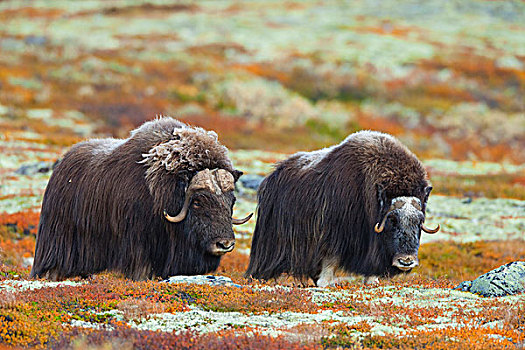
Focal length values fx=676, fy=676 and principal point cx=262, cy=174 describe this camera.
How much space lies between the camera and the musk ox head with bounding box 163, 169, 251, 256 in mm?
8211

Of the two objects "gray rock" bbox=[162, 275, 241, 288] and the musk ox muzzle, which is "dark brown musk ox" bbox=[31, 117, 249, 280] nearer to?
"gray rock" bbox=[162, 275, 241, 288]

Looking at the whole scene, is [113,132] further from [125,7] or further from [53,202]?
[125,7]

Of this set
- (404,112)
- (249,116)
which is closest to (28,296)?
(249,116)

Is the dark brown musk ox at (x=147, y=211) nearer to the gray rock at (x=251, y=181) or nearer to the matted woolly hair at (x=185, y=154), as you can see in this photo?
the matted woolly hair at (x=185, y=154)

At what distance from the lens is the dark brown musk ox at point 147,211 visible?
8320 mm

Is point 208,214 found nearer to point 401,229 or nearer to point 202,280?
point 202,280

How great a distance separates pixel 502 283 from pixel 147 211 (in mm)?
4289

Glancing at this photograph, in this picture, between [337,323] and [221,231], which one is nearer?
[337,323]

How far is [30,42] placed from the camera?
45.6 m

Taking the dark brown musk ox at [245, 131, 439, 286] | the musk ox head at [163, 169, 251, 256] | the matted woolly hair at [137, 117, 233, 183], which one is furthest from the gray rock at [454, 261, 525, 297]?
the matted woolly hair at [137, 117, 233, 183]

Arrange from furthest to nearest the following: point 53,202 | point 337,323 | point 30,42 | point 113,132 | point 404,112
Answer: point 30,42, point 404,112, point 113,132, point 53,202, point 337,323

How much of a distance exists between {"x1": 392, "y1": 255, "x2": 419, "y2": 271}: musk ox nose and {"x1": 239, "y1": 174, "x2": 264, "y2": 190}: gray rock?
Answer: 8.76 meters

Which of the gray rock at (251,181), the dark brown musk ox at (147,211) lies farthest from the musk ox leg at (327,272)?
the gray rock at (251,181)

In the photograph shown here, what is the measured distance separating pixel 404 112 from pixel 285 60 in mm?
11529
